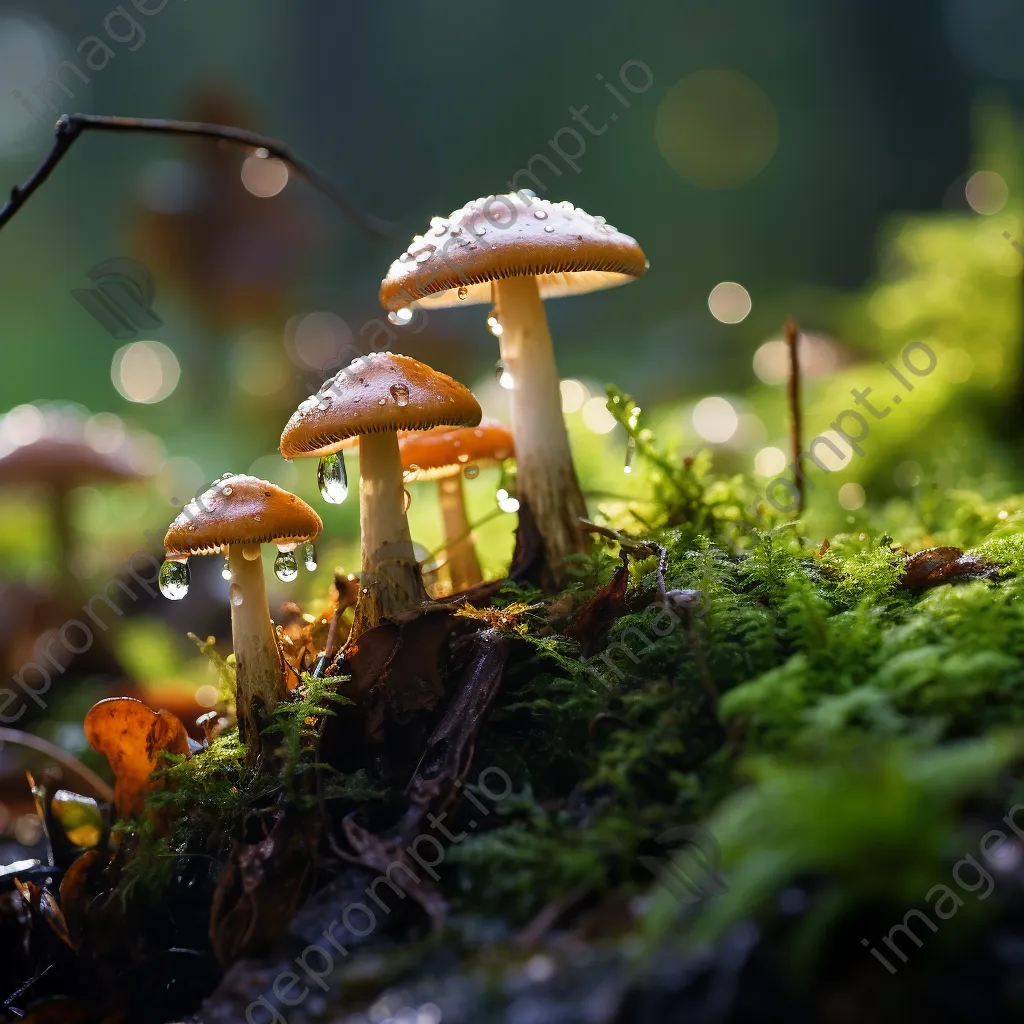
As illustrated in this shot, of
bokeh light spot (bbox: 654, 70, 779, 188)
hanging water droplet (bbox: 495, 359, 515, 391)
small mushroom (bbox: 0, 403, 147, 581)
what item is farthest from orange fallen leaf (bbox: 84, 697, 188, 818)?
bokeh light spot (bbox: 654, 70, 779, 188)

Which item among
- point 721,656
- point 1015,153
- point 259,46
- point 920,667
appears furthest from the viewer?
point 259,46

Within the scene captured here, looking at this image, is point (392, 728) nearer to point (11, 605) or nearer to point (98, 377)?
point (11, 605)

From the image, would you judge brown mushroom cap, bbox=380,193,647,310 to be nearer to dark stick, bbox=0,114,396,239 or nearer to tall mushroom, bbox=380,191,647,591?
tall mushroom, bbox=380,191,647,591

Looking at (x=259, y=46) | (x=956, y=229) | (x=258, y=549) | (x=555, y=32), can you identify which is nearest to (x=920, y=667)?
(x=258, y=549)

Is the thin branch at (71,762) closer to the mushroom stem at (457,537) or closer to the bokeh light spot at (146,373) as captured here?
the mushroom stem at (457,537)

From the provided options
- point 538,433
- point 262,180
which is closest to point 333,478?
point 538,433
